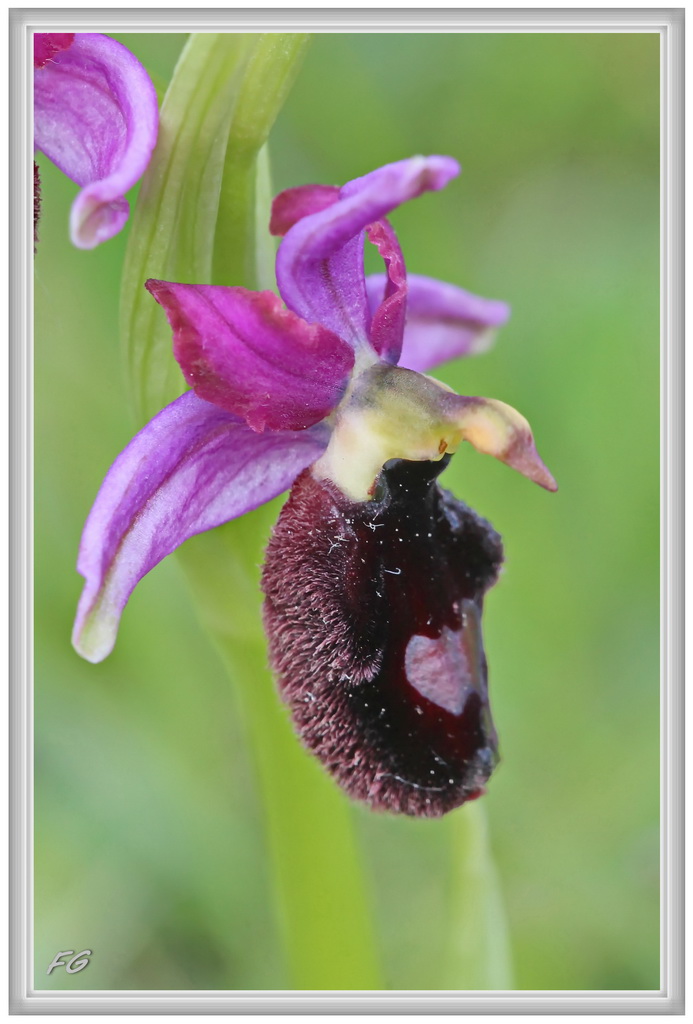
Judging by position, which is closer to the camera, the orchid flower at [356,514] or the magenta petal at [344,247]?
the magenta petal at [344,247]

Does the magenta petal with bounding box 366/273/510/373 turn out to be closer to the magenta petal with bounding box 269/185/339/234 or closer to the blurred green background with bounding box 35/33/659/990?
the magenta petal with bounding box 269/185/339/234

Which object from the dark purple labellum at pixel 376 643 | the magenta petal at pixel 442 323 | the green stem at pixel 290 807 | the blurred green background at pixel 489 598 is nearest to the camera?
the dark purple labellum at pixel 376 643

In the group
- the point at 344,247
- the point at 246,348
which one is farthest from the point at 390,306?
the point at 246,348

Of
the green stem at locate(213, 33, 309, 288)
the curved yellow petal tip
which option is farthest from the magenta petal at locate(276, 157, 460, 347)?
the curved yellow petal tip

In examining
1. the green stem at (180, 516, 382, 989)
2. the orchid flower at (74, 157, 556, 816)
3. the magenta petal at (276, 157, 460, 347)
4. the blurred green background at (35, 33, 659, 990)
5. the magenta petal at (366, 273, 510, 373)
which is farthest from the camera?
the blurred green background at (35, 33, 659, 990)

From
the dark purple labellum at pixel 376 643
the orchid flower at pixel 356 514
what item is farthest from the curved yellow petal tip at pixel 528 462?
the dark purple labellum at pixel 376 643

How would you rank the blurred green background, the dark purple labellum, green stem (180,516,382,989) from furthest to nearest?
the blurred green background, green stem (180,516,382,989), the dark purple labellum

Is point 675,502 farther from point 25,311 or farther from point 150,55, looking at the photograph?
point 150,55

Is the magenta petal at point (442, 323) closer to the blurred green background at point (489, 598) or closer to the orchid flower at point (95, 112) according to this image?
the blurred green background at point (489, 598)

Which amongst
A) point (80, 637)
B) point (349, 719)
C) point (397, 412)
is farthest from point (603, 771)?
point (80, 637)

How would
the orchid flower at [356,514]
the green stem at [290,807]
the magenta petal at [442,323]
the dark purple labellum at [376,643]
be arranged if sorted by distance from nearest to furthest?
the orchid flower at [356,514], the dark purple labellum at [376,643], the green stem at [290,807], the magenta petal at [442,323]
